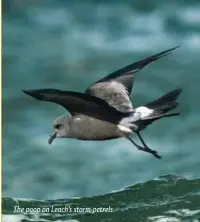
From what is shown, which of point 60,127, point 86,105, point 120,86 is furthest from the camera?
point 120,86

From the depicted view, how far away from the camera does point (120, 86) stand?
4.35 m

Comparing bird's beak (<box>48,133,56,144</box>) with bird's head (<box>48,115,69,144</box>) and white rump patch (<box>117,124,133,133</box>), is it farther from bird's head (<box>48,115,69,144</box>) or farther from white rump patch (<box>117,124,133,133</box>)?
white rump patch (<box>117,124,133,133</box>)

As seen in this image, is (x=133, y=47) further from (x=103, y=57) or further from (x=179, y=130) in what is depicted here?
(x=179, y=130)

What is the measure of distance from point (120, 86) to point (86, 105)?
333 millimetres

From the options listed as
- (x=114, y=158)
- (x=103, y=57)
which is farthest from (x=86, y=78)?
(x=114, y=158)

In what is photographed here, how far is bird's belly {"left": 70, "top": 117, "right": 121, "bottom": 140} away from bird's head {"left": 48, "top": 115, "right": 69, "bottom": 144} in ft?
0.14

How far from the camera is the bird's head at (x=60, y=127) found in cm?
420

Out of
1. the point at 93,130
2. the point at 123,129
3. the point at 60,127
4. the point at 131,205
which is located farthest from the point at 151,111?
the point at 131,205

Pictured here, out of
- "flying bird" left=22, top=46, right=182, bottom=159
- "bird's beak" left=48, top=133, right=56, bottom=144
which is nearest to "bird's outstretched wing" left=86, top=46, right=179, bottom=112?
"flying bird" left=22, top=46, right=182, bottom=159

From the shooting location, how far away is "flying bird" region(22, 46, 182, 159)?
160 inches

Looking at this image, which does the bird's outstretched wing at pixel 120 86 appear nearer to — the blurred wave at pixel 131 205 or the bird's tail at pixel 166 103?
the bird's tail at pixel 166 103

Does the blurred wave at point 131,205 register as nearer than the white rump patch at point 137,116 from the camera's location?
No

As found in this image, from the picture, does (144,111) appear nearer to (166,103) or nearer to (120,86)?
(166,103)

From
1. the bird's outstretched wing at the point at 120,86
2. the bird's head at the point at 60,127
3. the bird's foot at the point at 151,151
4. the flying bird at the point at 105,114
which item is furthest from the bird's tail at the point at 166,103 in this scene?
the bird's head at the point at 60,127
